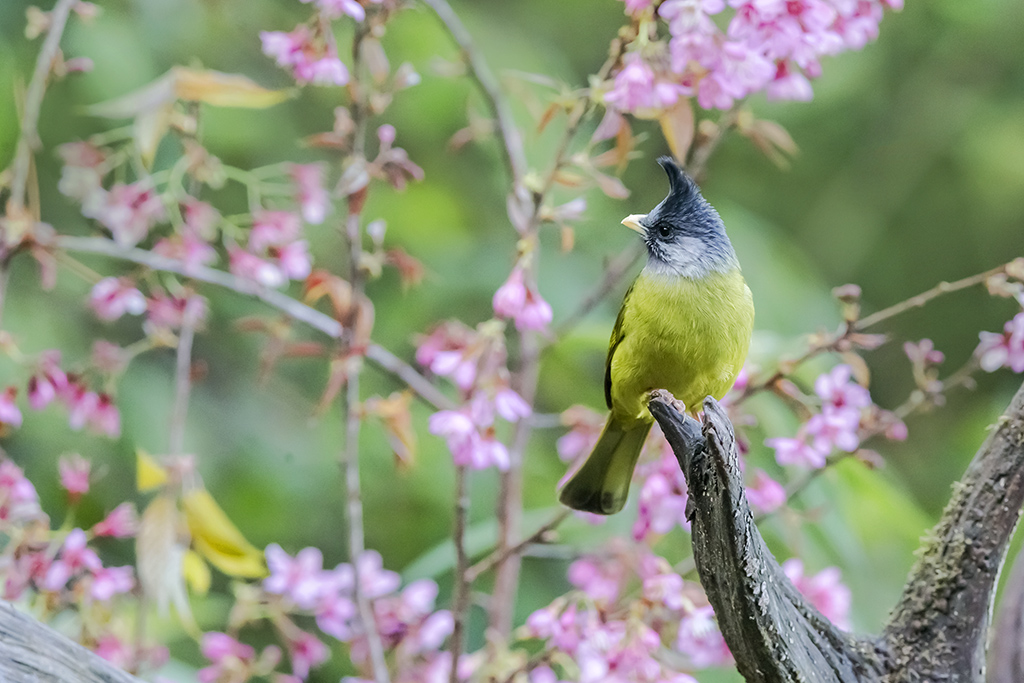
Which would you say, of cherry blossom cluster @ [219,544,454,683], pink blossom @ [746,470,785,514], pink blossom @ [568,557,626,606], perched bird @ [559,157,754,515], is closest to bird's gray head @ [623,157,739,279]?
perched bird @ [559,157,754,515]

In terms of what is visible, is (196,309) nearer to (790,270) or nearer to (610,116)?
(610,116)

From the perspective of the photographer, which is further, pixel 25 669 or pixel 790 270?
pixel 790 270

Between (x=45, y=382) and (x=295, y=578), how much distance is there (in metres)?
0.38

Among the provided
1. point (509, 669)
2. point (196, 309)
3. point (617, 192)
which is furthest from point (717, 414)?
point (196, 309)

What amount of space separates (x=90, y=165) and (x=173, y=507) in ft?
1.42

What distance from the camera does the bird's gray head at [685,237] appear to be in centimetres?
106

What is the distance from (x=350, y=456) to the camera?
3.72 ft

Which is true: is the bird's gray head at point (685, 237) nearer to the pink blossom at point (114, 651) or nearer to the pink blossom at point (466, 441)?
the pink blossom at point (466, 441)

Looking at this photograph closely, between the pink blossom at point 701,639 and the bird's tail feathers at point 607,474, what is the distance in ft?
0.49

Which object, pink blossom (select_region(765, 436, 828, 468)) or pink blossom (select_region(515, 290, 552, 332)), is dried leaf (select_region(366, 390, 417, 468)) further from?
pink blossom (select_region(765, 436, 828, 468))

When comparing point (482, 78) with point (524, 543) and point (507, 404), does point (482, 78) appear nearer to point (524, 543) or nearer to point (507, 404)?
point (507, 404)

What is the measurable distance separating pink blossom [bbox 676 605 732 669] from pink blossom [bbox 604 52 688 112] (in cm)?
49

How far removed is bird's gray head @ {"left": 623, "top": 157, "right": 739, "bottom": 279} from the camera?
41.8 inches

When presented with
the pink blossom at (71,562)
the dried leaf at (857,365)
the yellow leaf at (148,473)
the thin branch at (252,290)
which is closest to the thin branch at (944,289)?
the dried leaf at (857,365)
